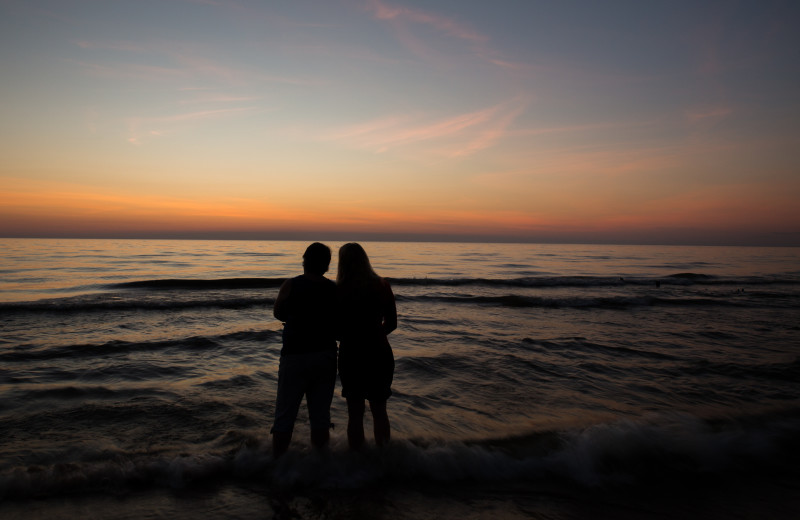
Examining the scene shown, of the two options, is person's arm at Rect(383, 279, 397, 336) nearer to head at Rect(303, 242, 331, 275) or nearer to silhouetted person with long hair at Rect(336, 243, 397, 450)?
silhouetted person with long hair at Rect(336, 243, 397, 450)

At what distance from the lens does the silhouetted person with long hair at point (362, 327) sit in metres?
4.02

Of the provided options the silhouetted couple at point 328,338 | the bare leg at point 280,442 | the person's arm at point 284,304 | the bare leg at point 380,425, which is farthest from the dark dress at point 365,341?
the bare leg at point 280,442

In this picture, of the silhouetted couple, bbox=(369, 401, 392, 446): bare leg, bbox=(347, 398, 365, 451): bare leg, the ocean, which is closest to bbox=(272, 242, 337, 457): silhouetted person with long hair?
the silhouetted couple

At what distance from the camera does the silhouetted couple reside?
3855mm

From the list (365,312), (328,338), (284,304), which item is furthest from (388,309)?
(284,304)

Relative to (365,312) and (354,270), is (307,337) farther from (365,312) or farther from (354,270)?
(354,270)

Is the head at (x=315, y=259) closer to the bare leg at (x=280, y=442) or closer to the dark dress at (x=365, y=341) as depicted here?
the dark dress at (x=365, y=341)

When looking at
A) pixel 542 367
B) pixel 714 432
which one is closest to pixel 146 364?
pixel 542 367

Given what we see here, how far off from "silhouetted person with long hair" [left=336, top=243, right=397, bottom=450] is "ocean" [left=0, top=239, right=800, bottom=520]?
92cm

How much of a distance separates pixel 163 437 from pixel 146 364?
399 centimetres

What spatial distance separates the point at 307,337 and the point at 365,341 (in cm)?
59

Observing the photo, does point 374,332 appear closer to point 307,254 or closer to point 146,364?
point 307,254

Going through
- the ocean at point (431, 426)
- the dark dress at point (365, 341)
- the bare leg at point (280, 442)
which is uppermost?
the dark dress at point (365, 341)

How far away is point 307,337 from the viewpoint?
387cm
